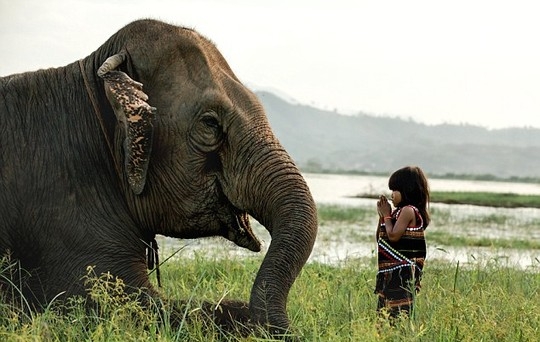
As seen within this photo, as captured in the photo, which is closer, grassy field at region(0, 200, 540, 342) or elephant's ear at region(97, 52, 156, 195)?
grassy field at region(0, 200, 540, 342)

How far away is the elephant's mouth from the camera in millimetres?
6402

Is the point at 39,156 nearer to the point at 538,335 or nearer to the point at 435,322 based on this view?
the point at 435,322

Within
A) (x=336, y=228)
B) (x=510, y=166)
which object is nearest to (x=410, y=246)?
(x=336, y=228)

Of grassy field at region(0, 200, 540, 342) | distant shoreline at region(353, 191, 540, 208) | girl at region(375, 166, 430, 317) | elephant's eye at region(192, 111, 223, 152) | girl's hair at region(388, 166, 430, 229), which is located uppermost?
elephant's eye at region(192, 111, 223, 152)

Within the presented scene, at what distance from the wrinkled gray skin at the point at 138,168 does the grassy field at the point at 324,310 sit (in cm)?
29

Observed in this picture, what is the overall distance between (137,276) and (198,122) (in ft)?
3.35

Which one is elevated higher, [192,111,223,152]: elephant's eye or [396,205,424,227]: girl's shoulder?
[192,111,223,152]: elephant's eye

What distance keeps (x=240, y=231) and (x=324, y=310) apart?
1.38m

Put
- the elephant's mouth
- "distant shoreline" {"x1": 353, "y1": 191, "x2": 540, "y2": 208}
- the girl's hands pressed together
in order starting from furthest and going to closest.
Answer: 1. "distant shoreline" {"x1": 353, "y1": 191, "x2": 540, "y2": 208}
2. the girl's hands pressed together
3. the elephant's mouth

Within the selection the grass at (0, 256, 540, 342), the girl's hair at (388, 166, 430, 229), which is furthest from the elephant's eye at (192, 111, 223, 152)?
the girl's hair at (388, 166, 430, 229)

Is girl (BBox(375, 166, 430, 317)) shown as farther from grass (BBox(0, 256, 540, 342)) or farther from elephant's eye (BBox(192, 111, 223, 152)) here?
elephant's eye (BBox(192, 111, 223, 152))

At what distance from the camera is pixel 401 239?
7320mm

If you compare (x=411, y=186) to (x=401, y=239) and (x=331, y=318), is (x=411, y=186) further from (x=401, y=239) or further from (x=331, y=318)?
(x=331, y=318)

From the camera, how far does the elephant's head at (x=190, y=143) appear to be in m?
6.17
